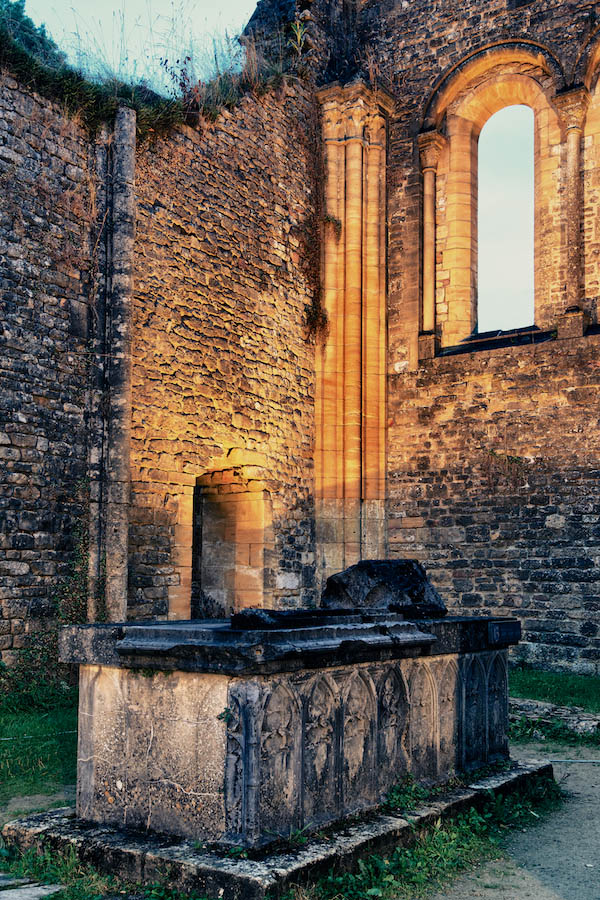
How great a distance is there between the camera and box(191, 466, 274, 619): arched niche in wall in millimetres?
11414

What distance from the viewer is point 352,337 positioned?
12.9m

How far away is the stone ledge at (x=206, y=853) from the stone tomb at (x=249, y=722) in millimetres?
105

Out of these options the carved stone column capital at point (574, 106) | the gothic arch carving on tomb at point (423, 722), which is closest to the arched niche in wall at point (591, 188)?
the carved stone column capital at point (574, 106)

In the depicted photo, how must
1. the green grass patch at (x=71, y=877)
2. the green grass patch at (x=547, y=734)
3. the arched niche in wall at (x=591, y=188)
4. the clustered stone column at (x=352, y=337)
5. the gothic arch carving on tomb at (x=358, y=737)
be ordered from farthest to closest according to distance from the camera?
1. the clustered stone column at (x=352, y=337)
2. the arched niche in wall at (x=591, y=188)
3. the green grass patch at (x=547, y=734)
4. the gothic arch carving on tomb at (x=358, y=737)
5. the green grass patch at (x=71, y=877)

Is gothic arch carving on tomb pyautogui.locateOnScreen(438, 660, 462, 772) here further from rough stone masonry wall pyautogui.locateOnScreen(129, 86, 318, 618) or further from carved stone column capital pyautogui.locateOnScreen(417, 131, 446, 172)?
carved stone column capital pyautogui.locateOnScreen(417, 131, 446, 172)

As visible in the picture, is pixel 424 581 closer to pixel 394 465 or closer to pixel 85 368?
pixel 85 368

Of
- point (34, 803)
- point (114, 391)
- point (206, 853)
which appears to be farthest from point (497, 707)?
point (114, 391)

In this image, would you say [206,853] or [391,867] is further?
[391,867]

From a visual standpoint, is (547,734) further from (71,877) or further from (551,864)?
(71,877)

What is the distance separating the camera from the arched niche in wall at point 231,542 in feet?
37.4

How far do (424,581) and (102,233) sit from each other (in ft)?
18.6

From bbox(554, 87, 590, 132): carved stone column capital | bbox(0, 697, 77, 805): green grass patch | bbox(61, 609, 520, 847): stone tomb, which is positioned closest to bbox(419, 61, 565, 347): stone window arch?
bbox(554, 87, 590, 132): carved stone column capital

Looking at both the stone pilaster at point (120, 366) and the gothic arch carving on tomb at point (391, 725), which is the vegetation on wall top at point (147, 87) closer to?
the stone pilaster at point (120, 366)

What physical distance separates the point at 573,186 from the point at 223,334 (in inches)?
191
